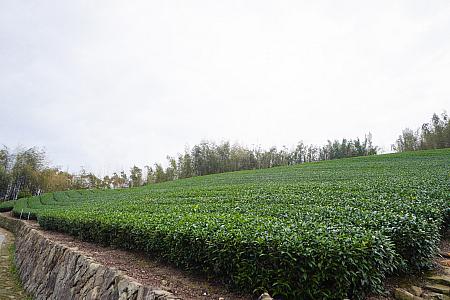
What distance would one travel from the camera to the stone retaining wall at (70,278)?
12.6ft

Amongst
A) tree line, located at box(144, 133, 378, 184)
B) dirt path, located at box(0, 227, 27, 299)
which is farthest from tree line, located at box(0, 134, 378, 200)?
dirt path, located at box(0, 227, 27, 299)

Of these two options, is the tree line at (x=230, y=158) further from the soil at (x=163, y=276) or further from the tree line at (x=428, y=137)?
the soil at (x=163, y=276)

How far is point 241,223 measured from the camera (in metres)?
4.86

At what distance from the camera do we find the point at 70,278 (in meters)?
5.34

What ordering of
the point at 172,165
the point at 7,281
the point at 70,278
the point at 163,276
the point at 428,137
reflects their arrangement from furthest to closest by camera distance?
the point at 172,165, the point at 428,137, the point at 7,281, the point at 70,278, the point at 163,276

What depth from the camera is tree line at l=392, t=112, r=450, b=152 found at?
3709 cm

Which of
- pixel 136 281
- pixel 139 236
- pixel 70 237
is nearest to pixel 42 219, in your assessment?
pixel 70 237

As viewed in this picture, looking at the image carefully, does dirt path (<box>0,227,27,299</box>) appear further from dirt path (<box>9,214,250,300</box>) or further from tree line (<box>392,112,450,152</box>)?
tree line (<box>392,112,450,152</box>)

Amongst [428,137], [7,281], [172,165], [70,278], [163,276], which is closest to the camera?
[163,276]

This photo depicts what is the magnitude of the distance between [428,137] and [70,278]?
46.3 meters

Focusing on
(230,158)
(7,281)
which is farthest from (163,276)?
(230,158)

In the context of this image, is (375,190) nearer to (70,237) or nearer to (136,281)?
(136,281)

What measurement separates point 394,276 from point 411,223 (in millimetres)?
936

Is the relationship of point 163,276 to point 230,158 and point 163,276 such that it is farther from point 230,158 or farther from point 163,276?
point 230,158
